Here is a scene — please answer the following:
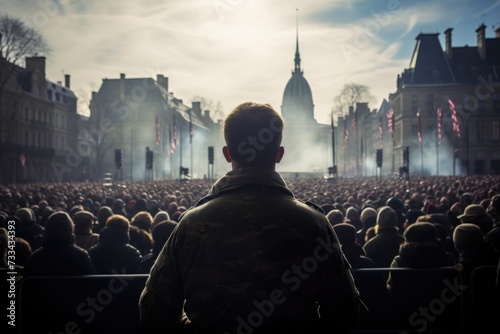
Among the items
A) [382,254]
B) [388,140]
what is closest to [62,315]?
[382,254]

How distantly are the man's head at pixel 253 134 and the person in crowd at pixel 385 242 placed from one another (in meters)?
4.90

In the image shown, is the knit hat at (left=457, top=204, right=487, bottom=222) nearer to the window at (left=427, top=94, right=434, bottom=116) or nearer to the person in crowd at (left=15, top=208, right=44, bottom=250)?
the person in crowd at (left=15, top=208, right=44, bottom=250)

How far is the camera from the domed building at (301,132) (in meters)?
125

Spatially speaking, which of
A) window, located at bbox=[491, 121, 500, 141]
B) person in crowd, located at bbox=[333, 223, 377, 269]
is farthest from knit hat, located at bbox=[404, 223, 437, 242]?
window, located at bbox=[491, 121, 500, 141]

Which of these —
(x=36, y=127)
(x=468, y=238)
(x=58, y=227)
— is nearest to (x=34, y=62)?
(x=36, y=127)

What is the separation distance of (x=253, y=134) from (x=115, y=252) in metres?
4.59

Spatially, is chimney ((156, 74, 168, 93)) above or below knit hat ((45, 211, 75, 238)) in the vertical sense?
above

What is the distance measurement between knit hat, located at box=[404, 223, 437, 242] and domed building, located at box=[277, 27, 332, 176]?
111m

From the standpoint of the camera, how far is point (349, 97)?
305ft

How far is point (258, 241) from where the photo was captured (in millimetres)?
2578

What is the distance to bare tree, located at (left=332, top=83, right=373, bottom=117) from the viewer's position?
91500 millimetres

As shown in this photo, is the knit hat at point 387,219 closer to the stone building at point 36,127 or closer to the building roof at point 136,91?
the stone building at point 36,127

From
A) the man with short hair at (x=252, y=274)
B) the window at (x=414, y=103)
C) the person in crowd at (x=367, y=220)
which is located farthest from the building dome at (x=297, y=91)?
the man with short hair at (x=252, y=274)

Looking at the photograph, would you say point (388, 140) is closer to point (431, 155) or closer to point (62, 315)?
point (431, 155)
